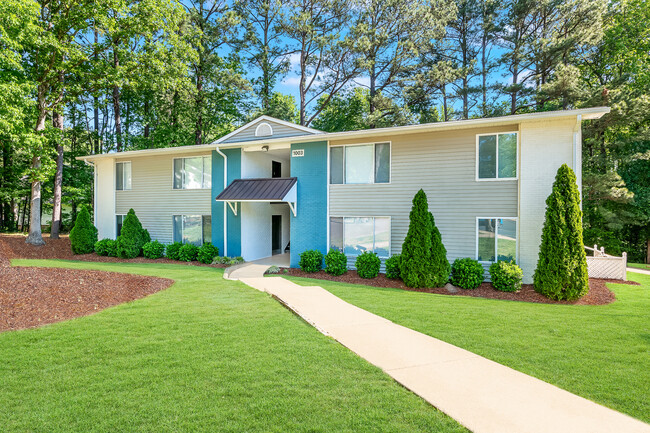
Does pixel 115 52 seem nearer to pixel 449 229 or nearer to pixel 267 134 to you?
pixel 267 134

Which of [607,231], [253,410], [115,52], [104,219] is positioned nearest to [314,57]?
[115,52]

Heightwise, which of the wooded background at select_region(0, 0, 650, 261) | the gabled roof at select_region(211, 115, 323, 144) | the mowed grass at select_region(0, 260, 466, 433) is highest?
the wooded background at select_region(0, 0, 650, 261)

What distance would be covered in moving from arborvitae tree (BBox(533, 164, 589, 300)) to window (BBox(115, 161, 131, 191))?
16736mm

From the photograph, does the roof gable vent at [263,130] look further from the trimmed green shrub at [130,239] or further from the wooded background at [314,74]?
the wooded background at [314,74]

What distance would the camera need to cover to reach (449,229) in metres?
10.4

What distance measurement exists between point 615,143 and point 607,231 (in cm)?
473

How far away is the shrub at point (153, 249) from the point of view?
547 inches

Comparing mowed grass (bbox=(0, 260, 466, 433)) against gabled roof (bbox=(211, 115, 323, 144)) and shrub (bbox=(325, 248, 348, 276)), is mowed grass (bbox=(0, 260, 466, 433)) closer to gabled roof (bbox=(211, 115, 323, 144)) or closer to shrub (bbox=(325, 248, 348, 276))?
shrub (bbox=(325, 248, 348, 276))

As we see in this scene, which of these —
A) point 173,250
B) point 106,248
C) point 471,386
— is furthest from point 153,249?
point 471,386

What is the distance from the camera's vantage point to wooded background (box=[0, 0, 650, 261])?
622 inches

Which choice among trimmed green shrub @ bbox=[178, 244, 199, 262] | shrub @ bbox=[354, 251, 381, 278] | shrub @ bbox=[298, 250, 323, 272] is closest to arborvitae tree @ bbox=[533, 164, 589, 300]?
shrub @ bbox=[354, 251, 381, 278]

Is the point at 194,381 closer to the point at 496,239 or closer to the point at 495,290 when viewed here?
the point at 495,290

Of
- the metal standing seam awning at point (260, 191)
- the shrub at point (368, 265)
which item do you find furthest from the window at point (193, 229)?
the shrub at point (368, 265)

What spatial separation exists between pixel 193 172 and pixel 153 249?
3.65 m
